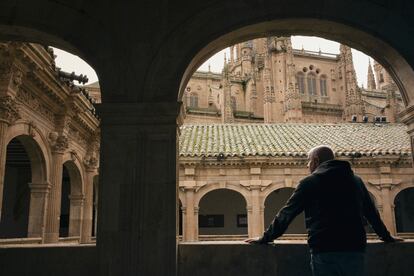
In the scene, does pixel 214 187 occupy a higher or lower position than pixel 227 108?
lower

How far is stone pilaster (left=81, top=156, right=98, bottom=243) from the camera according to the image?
51.3ft

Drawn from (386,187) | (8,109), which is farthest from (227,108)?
(8,109)

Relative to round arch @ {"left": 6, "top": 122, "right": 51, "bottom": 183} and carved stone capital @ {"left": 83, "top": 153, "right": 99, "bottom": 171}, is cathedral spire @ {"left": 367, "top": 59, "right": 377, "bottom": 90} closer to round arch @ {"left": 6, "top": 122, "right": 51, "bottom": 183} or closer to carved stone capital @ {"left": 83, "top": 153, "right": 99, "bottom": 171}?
carved stone capital @ {"left": 83, "top": 153, "right": 99, "bottom": 171}

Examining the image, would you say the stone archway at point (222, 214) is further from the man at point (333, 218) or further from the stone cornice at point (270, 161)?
the man at point (333, 218)

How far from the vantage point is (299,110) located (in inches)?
1594

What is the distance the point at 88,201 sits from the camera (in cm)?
1599

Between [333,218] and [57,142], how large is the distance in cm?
1125

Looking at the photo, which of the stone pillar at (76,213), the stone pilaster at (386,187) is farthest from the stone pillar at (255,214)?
the stone pillar at (76,213)

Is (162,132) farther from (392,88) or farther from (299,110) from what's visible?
(392,88)

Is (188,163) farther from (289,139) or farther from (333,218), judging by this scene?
(333,218)

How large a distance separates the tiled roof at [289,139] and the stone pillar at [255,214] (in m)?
1.59

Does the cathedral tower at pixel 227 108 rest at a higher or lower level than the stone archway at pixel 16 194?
higher

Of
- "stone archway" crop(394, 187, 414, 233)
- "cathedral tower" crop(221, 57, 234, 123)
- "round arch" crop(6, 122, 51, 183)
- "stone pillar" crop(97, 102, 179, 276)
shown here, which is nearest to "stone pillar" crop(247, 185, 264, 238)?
"stone archway" crop(394, 187, 414, 233)

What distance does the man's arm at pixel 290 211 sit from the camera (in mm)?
3309
